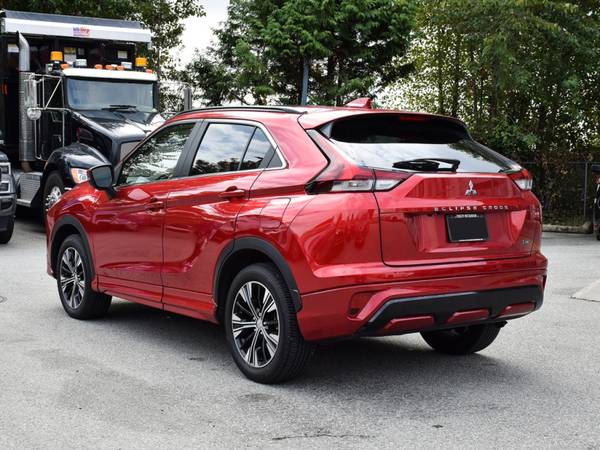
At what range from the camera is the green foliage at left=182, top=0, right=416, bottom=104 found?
106 feet

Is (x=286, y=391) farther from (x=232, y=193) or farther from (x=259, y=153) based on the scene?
(x=259, y=153)

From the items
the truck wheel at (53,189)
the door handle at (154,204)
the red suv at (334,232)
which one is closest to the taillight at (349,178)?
the red suv at (334,232)

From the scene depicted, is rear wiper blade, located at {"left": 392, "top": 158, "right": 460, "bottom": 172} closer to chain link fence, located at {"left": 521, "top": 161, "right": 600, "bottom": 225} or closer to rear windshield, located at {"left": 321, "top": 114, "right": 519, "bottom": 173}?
rear windshield, located at {"left": 321, "top": 114, "right": 519, "bottom": 173}

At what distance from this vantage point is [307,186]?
5.29m

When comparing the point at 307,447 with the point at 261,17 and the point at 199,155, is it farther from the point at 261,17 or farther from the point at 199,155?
the point at 261,17

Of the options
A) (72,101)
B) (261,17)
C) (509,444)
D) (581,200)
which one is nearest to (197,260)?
(509,444)

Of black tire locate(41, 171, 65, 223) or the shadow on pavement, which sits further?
black tire locate(41, 171, 65, 223)

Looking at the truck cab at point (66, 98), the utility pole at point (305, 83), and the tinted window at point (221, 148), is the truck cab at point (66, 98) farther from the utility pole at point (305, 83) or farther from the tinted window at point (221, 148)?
the utility pole at point (305, 83)

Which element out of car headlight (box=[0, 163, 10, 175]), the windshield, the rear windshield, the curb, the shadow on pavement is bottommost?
the curb

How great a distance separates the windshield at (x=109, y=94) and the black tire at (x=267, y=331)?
36.0 feet

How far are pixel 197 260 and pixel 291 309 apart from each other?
100 cm

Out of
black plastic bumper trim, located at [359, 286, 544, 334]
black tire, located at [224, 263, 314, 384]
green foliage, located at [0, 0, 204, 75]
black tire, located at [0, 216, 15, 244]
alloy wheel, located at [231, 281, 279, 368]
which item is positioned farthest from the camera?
green foliage, located at [0, 0, 204, 75]

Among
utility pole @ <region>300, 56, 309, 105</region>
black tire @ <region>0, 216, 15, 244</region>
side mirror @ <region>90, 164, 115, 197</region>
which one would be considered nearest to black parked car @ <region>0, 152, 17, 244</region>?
black tire @ <region>0, 216, 15, 244</region>

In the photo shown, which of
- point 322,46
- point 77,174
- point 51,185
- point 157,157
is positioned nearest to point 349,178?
point 157,157
